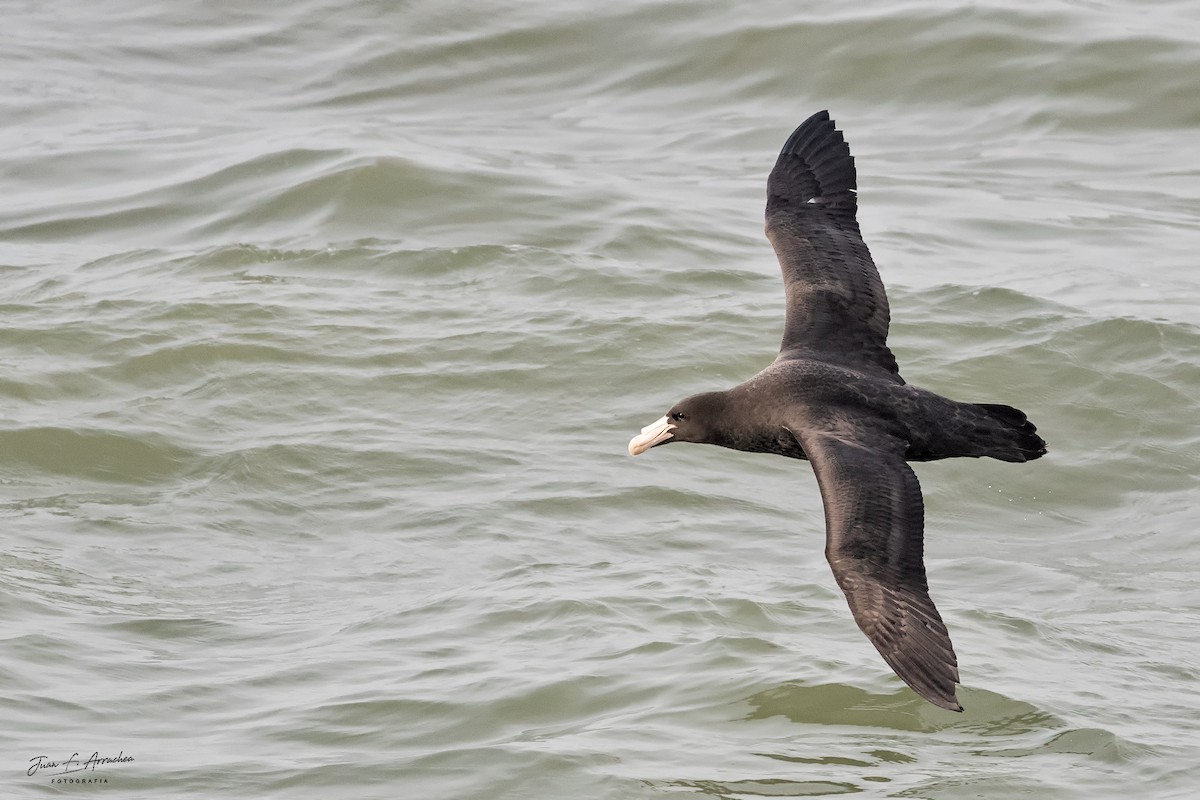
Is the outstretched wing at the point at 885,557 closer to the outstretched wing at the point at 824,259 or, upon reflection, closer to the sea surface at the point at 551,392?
the sea surface at the point at 551,392

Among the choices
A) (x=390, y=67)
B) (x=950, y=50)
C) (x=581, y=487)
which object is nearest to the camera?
(x=581, y=487)

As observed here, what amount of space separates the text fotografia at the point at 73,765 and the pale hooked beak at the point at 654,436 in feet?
9.52

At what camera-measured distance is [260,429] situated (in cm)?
1281

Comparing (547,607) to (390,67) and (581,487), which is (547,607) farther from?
(390,67)

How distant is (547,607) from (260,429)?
341cm

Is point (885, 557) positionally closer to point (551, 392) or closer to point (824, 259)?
A: point (824, 259)

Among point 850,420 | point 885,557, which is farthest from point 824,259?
point 885,557

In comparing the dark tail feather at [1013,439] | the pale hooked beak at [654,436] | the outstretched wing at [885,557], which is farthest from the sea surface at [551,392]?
the dark tail feather at [1013,439]

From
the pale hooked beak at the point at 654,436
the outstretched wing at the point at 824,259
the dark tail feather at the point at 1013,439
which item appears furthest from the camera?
the outstretched wing at the point at 824,259

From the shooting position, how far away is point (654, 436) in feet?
30.8

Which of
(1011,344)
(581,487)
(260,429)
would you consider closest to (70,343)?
(260,429)

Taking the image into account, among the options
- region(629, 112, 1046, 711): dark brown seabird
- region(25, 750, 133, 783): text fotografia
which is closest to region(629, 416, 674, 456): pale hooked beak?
region(629, 112, 1046, 711): dark brown seabird

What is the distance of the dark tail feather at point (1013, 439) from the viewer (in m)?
8.74

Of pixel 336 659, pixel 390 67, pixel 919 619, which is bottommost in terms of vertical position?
pixel 336 659
